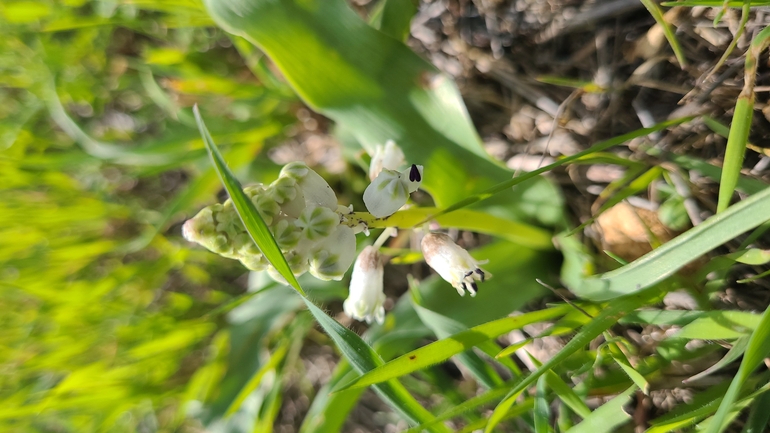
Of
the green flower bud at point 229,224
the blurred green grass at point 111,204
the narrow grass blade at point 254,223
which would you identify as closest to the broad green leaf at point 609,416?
the narrow grass blade at point 254,223

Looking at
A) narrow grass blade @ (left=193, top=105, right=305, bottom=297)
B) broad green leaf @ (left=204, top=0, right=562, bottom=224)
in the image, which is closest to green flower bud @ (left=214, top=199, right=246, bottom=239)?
narrow grass blade @ (left=193, top=105, right=305, bottom=297)

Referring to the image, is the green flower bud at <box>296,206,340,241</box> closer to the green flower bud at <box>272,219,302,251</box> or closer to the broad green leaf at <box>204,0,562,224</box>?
the green flower bud at <box>272,219,302,251</box>

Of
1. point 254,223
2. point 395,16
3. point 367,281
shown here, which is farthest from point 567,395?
point 395,16

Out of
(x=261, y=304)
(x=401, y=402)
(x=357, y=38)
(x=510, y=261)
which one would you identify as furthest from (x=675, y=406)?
(x=261, y=304)

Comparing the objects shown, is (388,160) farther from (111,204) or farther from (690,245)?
(111,204)

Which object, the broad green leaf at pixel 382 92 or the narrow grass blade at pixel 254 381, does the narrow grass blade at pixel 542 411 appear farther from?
the narrow grass blade at pixel 254 381

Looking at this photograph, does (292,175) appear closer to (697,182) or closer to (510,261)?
(510,261)
